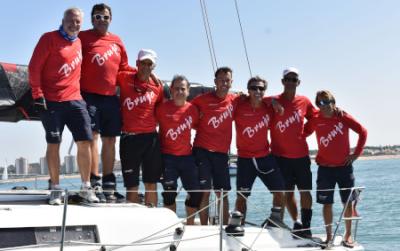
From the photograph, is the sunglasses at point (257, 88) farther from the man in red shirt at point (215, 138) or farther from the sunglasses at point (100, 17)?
the sunglasses at point (100, 17)

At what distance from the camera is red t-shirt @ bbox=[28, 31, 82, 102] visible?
5.86 meters

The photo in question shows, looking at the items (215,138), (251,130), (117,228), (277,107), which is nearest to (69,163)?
(215,138)

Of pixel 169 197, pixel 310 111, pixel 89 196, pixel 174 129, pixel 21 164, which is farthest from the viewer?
pixel 21 164

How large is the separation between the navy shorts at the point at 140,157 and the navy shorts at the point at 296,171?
1.68 meters

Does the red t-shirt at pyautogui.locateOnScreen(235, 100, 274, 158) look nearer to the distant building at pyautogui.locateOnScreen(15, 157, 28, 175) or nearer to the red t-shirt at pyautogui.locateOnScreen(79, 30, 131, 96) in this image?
the red t-shirt at pyautogui.locateOnScreen(79, 30, 131, 96)

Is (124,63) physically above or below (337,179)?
above

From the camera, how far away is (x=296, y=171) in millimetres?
7418

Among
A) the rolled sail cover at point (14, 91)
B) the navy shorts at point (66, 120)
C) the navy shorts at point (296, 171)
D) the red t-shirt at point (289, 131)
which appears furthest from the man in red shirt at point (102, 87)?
the navy shorts at point (296, 171)

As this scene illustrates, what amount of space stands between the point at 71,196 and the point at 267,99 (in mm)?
2752

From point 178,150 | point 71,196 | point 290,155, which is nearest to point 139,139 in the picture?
point 178,150

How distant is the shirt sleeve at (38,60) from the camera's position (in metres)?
5.75

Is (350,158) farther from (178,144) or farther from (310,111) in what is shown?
(178,144)

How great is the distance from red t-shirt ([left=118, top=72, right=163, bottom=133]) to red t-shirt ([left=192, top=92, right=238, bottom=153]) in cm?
57

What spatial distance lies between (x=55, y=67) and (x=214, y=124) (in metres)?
1.99
